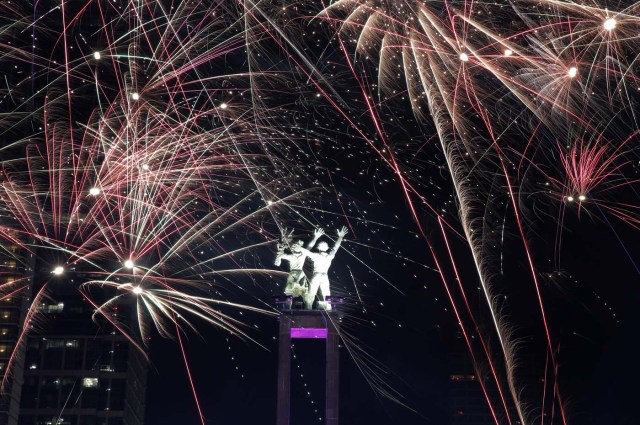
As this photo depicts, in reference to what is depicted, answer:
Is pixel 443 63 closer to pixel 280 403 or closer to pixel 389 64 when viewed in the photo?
pixel 389 64

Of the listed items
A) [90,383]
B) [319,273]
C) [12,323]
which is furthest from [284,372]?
[90,383]

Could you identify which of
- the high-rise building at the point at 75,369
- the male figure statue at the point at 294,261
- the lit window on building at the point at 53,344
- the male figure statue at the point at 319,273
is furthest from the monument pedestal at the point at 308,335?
the lit window on building at the point at 53,344

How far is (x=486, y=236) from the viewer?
2859 centimetres

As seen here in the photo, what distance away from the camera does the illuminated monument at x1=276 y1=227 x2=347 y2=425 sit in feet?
92.2

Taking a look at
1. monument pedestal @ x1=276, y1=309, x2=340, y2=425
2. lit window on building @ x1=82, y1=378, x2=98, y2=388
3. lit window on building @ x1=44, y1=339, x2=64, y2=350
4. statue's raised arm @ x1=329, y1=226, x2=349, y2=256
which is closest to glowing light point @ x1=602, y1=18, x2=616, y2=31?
statue's raised arm @ x1=329, y1=226, x2=349, y2=256

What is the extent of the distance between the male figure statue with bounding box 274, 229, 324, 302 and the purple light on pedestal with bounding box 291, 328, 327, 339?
3.33 ft

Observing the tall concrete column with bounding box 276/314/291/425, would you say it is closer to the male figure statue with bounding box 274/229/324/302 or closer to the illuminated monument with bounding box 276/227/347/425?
the illuminated monument with bounding box 276/227/347/425

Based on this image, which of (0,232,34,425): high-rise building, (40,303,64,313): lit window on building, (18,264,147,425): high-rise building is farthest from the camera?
(40,303,64,313): lit window on building

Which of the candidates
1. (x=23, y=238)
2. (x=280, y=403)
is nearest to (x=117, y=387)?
(x=23, y=238)

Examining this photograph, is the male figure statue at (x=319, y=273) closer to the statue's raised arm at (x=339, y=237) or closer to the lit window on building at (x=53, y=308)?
the statue's raised arm at (x=339, y=237)

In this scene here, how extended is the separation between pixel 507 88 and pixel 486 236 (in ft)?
18.4

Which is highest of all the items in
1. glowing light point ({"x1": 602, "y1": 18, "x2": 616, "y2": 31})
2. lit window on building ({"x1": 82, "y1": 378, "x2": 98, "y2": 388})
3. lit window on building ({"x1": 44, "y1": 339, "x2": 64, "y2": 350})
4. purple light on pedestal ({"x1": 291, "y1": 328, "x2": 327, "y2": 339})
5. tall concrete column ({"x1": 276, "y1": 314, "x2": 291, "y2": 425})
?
lit window on building ({"x1": 44, "y1": 339, "x2": 64, "y2": 350})

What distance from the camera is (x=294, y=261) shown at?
28641 millimetres

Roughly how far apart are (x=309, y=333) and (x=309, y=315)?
58 centimetres
